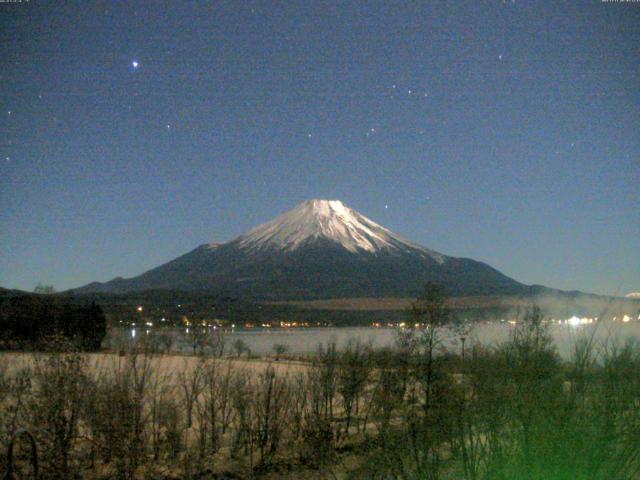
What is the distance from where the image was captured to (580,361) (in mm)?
4633

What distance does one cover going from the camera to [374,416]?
40.6ft

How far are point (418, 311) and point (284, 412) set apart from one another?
14.1ft

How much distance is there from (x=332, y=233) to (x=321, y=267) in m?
29.0

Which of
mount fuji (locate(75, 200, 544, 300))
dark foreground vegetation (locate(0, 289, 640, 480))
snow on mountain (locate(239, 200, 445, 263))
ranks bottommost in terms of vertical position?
dark foreground vegetation (locate(0, 289, 640, 480))

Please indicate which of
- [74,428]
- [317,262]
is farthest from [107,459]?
[317,262]

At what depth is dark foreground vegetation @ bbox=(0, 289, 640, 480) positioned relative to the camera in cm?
407

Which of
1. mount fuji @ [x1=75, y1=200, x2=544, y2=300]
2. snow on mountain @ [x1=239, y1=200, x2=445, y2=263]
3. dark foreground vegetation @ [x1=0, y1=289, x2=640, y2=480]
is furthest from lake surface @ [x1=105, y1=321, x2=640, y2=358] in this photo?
snow on mountain @ [x1=239, y1=200, x2=445, y2=263]

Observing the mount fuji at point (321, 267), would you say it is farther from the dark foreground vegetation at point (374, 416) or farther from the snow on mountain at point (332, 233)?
the dark foreground vegetation at point (374, 416)

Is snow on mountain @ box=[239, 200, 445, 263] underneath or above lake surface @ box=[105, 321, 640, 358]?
above

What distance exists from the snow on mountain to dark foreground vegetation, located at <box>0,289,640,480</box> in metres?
146

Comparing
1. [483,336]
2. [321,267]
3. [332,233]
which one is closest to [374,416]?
[483,336]

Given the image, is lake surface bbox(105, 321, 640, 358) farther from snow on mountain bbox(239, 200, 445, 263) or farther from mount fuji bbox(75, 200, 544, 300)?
snow on mountain bbox(239, 200, 445, 263)

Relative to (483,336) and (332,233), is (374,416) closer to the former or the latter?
(483,336)

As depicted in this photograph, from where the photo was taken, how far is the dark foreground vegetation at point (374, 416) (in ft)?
13.4
